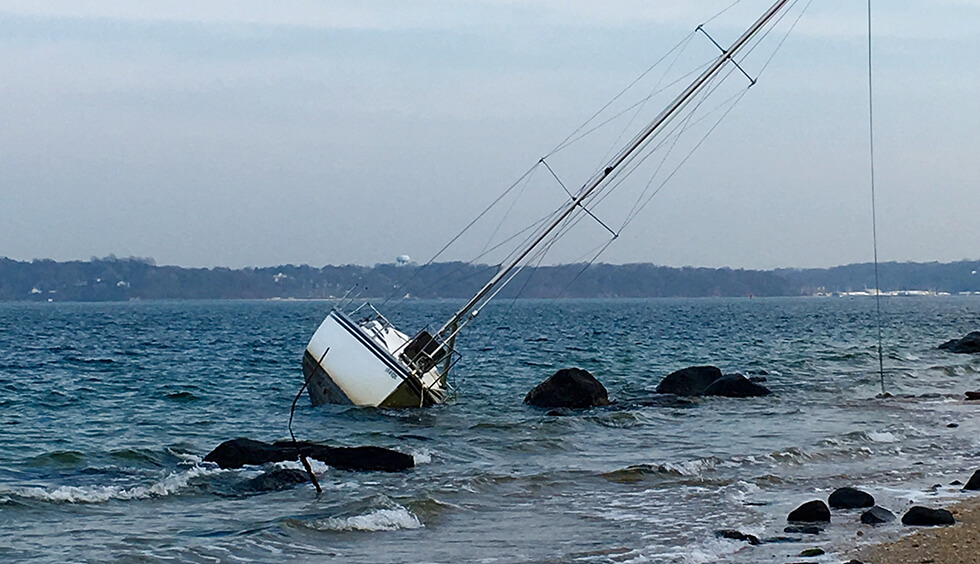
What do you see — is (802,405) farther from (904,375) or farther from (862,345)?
(862,345)

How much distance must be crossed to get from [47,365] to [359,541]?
3568 cm

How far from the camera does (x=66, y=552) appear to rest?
13.5 meters

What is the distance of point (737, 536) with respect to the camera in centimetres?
1329

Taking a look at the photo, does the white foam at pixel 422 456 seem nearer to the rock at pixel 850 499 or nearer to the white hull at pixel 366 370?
the white hull at pixel 366 370

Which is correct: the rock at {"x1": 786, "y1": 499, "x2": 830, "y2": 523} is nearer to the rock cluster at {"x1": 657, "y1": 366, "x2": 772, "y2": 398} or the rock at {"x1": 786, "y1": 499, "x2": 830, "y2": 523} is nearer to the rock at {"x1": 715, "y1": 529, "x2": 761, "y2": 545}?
the rock at {"x1": 715, "y1": 529, "x2": 761, "y2": 545}

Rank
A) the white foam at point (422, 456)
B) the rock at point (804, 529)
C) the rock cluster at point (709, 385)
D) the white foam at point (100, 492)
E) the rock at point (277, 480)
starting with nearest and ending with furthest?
the rock at point (804, 529) < the white foam at point (100, 492) < the rock at point (277, 480) < the white foam at point (422, 456) < the rock cluster at point (709, 385)

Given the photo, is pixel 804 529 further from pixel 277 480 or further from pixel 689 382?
pixel 689 382

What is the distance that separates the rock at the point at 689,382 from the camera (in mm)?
32594

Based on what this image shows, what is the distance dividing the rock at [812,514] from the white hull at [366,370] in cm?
1318

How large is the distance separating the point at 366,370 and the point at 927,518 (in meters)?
15.1

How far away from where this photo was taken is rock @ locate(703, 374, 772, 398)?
104ft

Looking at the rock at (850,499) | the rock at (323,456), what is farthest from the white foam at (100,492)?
the rock at (850,499)

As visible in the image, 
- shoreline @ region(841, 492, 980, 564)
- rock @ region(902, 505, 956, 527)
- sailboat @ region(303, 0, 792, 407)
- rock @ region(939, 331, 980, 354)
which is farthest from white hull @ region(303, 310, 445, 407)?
rock @ region(939, 331, 980, 354)

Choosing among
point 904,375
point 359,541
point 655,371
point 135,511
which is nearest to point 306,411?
point 135,511
